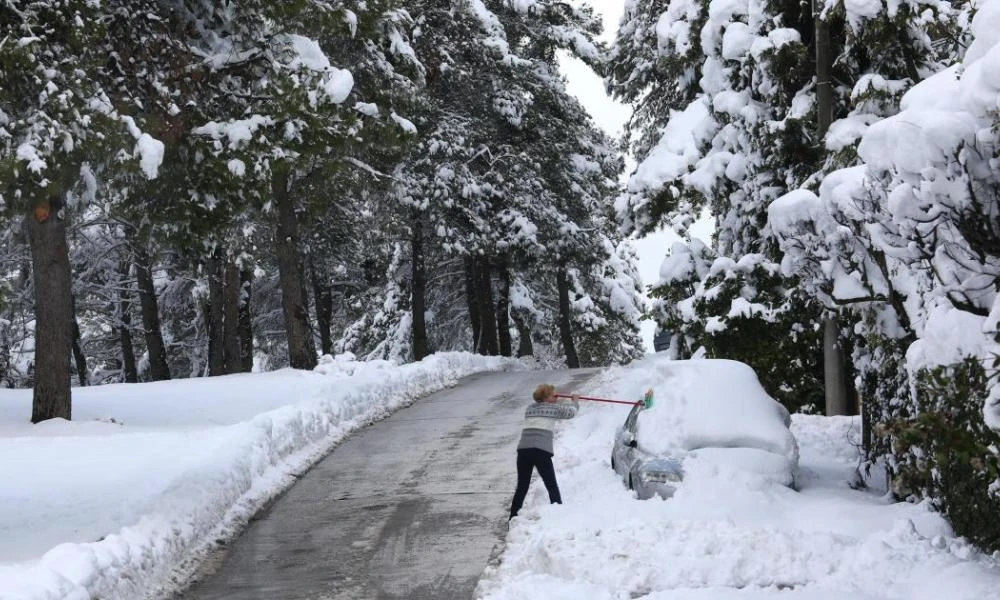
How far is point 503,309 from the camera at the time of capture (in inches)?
1438

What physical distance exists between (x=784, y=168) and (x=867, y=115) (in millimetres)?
2597

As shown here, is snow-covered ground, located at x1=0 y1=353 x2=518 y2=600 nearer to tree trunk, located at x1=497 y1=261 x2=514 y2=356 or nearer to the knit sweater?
the knit sweater

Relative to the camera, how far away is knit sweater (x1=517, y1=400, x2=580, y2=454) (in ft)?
36.1

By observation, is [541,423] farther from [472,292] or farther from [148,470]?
[472,292]

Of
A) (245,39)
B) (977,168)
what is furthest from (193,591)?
(245,39)

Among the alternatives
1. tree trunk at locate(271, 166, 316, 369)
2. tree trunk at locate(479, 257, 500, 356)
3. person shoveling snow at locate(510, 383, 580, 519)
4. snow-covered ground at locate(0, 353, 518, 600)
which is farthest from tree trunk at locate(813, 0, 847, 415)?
tree trunk at locate(479, 257, 500, 356)

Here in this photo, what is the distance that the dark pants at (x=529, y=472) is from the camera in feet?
35.3

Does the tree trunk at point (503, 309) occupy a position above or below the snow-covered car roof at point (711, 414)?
above

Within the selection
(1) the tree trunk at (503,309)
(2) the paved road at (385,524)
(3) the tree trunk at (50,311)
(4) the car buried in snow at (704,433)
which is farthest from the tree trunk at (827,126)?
(1) the tree trunk at (503,309)

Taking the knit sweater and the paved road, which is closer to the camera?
the paved road

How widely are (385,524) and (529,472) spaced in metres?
1.65

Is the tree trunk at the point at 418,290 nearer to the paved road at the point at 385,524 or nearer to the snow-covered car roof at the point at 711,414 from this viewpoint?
the paved road at the point at 385,524

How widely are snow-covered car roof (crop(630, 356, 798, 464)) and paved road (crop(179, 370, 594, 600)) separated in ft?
6.52

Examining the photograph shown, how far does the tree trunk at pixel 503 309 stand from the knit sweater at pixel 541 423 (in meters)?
22.5
